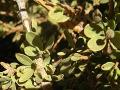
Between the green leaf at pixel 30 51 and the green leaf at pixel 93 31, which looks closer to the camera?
the green leaf at pixel 93 31

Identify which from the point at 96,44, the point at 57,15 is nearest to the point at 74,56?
the point at 96,44

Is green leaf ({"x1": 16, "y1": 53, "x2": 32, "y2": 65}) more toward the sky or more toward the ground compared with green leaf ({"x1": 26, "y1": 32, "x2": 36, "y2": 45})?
more toward the ground

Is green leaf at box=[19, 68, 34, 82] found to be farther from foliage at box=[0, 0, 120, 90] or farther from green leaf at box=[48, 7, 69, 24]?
green leaf at box=[48, 7, 69, 24]

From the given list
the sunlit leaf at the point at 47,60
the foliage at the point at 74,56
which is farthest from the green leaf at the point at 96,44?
the sunlit leaf at the point at 47,60

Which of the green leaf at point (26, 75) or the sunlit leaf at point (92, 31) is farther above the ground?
the sunlit leaf at point (92, 31)

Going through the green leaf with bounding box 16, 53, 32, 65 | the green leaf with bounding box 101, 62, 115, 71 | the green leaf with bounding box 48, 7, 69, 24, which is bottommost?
the green leaf with bounding box 101, 62, 115, 71

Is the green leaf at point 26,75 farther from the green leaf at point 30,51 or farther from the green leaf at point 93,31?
the green leaf at point 93,31

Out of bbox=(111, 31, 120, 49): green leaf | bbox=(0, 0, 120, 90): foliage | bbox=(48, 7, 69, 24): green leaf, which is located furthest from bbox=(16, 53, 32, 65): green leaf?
bbox=(111, 31, 120, 49): green leaf

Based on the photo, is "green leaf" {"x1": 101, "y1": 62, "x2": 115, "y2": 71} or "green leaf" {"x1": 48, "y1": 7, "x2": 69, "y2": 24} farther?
"green leaf" {"x1": 48, "y1": 7, "x2": 69, "y2": 24}

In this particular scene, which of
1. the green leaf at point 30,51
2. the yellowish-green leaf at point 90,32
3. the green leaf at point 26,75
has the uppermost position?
the yellowish-green leaf at point 90,32
